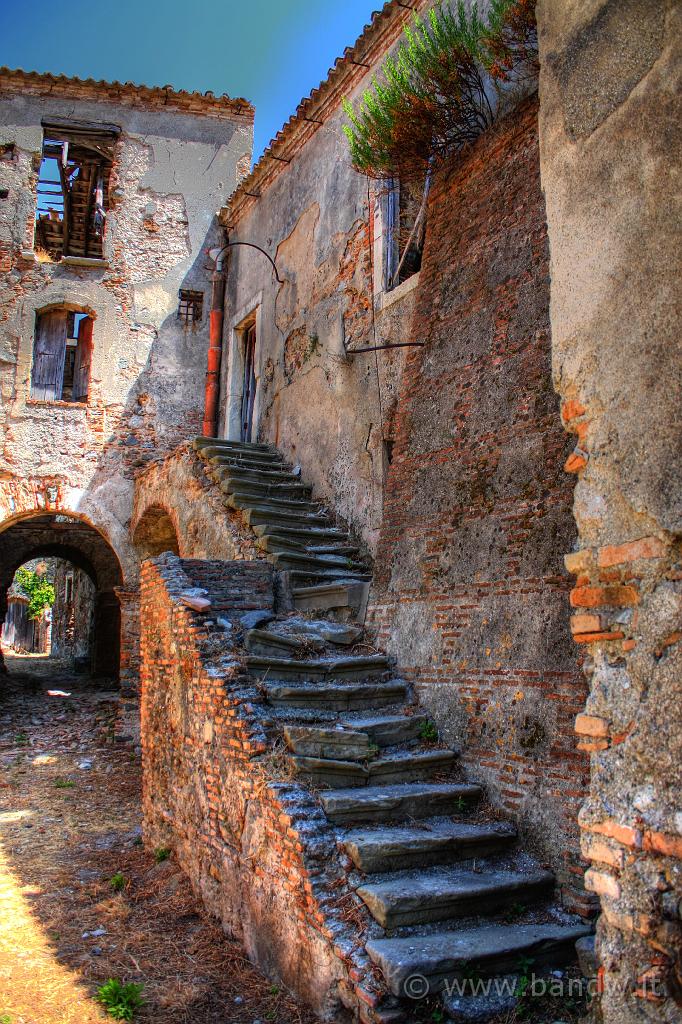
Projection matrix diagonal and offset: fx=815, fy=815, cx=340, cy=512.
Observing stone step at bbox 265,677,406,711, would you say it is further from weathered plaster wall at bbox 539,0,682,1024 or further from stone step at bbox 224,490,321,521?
stone step at bbox 224,490,321,521

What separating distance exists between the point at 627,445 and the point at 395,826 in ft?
8.81

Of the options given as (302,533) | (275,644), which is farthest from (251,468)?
(275,644)

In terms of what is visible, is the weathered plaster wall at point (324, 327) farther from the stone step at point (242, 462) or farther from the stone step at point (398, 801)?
the stone step at point (398, 801)

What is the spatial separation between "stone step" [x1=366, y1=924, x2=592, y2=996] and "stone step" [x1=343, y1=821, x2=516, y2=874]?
46 centimetres

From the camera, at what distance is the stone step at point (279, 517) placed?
8.23m

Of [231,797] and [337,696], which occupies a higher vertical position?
[337,696]

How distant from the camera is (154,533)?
12266mm

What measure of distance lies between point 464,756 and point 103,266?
1077cm

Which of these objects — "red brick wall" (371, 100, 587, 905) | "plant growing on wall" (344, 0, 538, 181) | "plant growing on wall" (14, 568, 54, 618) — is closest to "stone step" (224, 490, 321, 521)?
"red brick wall" (371, 100, 587, 905)

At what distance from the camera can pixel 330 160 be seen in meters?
10.1

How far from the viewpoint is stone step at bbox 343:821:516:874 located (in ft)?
13.3

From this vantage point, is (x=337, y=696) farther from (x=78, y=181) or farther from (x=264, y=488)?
(x=78, y=181)

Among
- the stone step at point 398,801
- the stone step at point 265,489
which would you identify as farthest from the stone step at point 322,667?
the stone step at point 265,489

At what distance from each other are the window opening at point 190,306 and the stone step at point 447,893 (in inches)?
436
